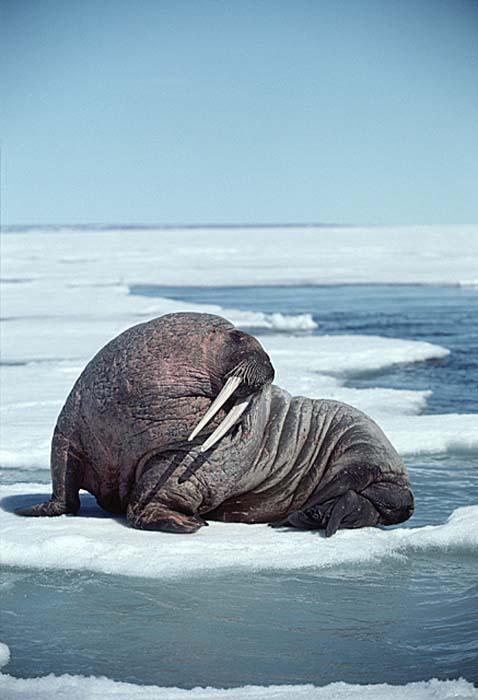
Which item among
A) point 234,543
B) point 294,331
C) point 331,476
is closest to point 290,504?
point 331,476

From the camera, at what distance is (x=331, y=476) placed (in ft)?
18.5

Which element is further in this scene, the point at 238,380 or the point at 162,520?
the point at 162,520

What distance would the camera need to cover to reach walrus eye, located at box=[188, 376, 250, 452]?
5098 millimetres

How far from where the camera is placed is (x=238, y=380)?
514cm

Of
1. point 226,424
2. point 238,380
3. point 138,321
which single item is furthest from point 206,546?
point 138,321

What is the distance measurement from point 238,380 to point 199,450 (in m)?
0.45

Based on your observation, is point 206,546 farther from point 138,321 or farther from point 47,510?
point 138,321

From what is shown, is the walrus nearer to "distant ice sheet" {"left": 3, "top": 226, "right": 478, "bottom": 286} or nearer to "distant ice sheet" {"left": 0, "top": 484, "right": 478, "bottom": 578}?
Result: "distant ice sheet" {"left": 0, "top": 484, "right": 478, "bottom": 578}

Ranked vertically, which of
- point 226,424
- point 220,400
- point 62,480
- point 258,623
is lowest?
point 258,623

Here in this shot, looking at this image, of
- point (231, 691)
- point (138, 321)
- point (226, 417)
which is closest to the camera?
point (231, 691)

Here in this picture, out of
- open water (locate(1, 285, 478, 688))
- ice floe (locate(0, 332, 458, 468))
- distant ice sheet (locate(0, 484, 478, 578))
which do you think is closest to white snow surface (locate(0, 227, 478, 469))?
ice floe (locate(0, 332, 458, 468))

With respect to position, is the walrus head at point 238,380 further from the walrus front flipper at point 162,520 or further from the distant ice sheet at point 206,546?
the distant ice sheet at point 206,546

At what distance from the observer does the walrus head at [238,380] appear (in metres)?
5.12

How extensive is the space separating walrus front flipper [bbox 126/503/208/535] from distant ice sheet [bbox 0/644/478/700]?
5.92 feet
